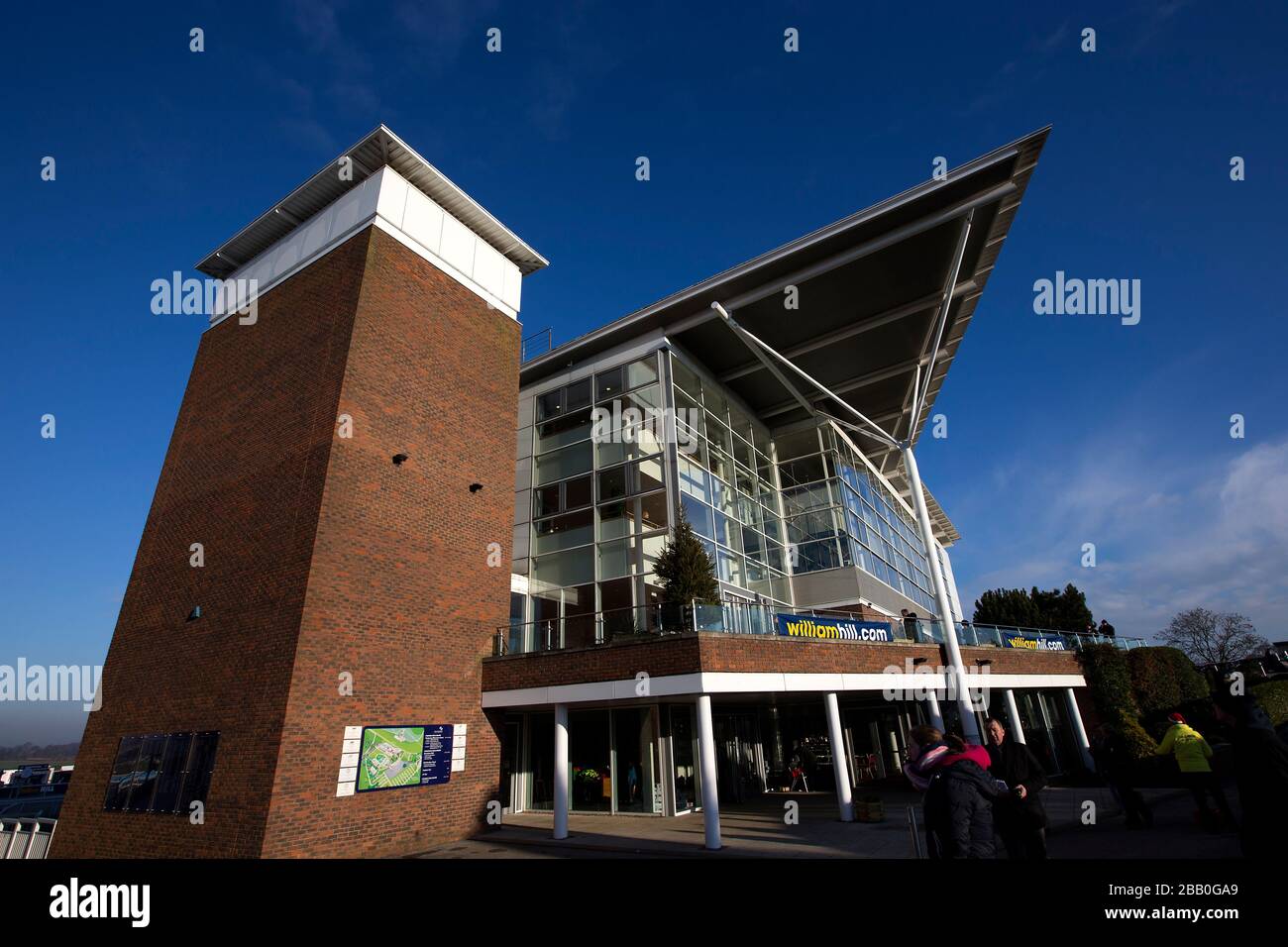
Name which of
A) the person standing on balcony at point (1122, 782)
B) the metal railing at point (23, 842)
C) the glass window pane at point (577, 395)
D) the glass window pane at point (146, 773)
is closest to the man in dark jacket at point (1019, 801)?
the person standing on balcony at point (1122, 782)

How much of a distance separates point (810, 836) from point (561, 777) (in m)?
5.20

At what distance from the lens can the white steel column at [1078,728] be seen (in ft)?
68.6

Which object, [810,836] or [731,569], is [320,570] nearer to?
[810,836]

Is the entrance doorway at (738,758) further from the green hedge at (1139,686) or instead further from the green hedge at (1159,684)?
the green hedge at (1159,684)

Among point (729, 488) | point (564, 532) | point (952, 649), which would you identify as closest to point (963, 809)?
point (952, 649)

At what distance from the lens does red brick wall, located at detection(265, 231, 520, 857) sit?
11617mm

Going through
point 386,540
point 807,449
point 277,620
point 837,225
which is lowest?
point 277,620

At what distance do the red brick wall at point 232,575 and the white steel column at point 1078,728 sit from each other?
23.9m

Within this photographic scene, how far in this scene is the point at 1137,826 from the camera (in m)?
10.4

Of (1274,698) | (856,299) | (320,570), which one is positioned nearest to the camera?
(320,570)

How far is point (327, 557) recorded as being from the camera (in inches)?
496
